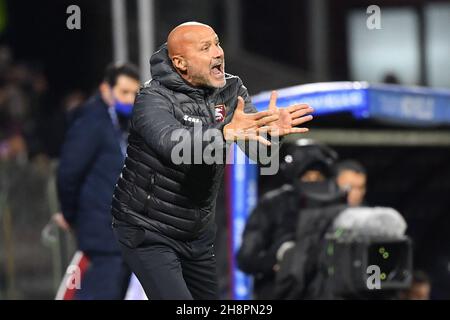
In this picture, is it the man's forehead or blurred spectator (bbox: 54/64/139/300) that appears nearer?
the man's forehead

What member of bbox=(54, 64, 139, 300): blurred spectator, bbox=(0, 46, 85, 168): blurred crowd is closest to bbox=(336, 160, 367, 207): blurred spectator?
bbox=(54, 64, 139, 300): blurred spectator

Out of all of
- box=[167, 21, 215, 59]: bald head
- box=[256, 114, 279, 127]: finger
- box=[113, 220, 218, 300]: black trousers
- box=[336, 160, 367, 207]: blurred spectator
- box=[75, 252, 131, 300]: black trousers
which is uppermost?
box=[167, 21, 215, 59]: bald head

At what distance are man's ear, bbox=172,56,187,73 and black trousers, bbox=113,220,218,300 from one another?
75cm

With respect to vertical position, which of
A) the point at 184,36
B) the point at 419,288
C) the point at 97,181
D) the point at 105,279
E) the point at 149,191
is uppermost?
the point at 184,36

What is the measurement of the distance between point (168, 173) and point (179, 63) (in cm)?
50

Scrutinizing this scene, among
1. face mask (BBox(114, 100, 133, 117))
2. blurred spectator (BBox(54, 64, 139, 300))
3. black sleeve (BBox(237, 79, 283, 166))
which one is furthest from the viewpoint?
face mask (BBox(114, 100, 133, 117))

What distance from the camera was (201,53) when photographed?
642 cm

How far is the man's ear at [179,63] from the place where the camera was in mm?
6508

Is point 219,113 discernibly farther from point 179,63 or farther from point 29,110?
point 29,110

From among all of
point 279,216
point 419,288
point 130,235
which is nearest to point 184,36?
point 130,235

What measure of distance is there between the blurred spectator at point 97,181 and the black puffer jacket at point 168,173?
210 cm

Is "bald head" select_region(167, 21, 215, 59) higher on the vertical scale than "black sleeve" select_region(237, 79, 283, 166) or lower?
higher

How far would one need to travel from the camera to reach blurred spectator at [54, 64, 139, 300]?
8.76 metres

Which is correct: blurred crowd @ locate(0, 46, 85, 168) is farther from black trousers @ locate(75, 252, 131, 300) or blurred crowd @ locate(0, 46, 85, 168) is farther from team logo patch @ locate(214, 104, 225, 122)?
team logo patch @ locate(214, 104, 225, 122)
